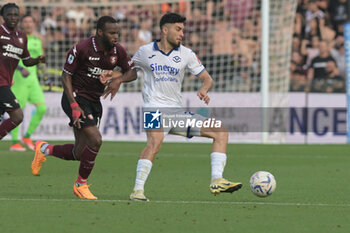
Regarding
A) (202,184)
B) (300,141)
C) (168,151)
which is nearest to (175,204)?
(202,184)

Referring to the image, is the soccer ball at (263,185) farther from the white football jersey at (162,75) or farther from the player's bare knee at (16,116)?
the player's bare knee at (16,116)

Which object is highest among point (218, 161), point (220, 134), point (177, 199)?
point (220, 134)

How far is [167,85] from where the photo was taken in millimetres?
8328

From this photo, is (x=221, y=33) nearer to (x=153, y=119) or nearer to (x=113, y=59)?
A: (x=113, y=59)

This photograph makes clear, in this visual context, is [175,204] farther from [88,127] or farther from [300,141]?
[300,141]

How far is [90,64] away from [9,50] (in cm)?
376

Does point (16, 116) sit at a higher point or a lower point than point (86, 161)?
higher

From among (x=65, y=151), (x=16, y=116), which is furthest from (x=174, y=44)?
(x=16, y=116)

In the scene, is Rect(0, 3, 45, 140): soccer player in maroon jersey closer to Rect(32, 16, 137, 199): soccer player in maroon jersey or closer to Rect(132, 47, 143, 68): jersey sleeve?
Rect(32, 16, 137, 199): soccer player in maroon jersey

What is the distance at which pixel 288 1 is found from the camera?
1909cm

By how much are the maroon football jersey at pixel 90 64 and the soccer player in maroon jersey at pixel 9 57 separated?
3.16 metres

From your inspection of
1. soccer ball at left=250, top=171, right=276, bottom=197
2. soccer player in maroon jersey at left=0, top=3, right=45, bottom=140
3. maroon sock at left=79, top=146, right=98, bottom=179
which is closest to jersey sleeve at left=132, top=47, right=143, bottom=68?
maroon sock at left=79, top=146, right=98, bottom=179

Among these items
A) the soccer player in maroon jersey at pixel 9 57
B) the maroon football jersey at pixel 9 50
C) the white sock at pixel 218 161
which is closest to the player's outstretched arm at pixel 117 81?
the white sock at pixel 218 161

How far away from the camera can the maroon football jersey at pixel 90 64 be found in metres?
8.48
